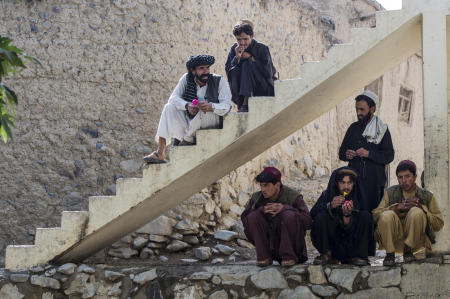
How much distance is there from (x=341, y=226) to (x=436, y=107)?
1.40 m

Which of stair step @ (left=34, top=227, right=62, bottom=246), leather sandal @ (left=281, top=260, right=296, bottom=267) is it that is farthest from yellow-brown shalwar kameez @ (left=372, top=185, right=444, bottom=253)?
stair step @ (left=34, top=227, right=62, bottom=246)

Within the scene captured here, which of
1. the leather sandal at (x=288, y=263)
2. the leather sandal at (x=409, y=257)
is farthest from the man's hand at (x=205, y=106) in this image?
the leather sandal at (x=409, y=257)

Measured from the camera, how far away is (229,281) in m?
7.62

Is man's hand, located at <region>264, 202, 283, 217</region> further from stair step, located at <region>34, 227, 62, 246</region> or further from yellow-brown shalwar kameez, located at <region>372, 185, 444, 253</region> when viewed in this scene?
stair step, located at <region>34, 227, 62, 246</region>

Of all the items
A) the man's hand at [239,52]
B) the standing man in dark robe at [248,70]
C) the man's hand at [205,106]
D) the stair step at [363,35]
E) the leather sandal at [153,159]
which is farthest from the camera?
the man's hand at [239,52]

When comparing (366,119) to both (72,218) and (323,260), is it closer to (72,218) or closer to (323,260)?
(323,260)

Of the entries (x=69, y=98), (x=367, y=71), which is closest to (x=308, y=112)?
(x=367, y=71)

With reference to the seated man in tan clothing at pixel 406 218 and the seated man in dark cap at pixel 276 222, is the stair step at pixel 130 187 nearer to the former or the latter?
the seated man in dark cap at pixel 276 222

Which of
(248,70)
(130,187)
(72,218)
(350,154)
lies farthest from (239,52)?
(72,218)

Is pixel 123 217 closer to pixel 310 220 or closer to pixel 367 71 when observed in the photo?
pixel 310 220

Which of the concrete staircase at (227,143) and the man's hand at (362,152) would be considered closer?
the concrete staircase at (227,143)

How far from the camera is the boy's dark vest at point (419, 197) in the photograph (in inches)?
281

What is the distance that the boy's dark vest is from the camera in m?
7.13

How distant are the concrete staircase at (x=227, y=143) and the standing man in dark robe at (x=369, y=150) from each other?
39cm
